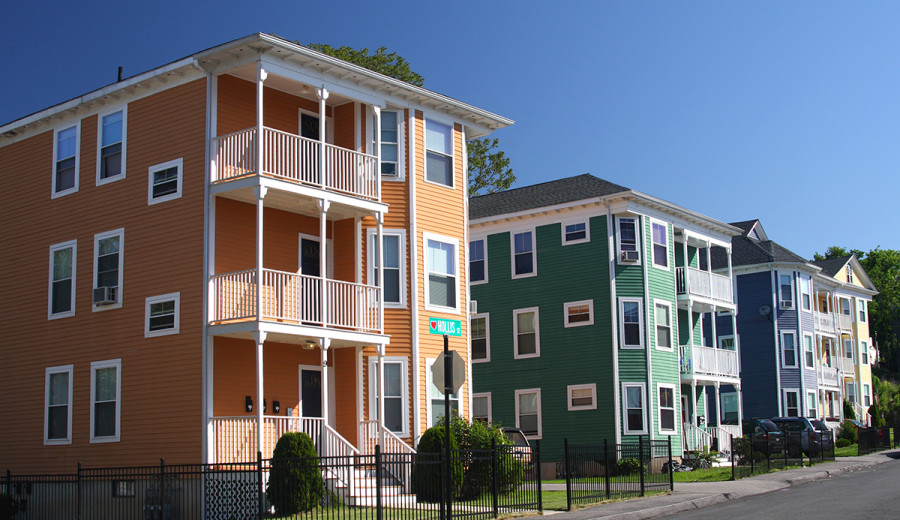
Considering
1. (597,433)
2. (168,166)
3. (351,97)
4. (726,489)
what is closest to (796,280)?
(597,433)

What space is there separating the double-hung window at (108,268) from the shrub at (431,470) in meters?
8.47

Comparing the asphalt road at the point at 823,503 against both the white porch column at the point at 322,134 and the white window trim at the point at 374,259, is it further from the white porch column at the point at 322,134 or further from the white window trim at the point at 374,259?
the white porch column at the point at 322,134

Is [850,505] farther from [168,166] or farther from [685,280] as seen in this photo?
[685,280]

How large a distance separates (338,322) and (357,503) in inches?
170

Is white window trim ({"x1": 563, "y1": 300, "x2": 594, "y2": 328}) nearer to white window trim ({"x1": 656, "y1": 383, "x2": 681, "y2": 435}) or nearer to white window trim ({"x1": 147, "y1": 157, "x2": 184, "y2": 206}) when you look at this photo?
white window trim ({"x1": 656, "y1": 383, "x2": 681, "y2": 435})

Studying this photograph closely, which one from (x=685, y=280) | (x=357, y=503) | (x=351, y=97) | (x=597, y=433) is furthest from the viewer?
(x=685, y=280)

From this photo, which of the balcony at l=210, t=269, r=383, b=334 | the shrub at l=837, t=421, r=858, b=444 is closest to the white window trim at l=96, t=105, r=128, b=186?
the balcony at l=210, t=269, r=383, b=334

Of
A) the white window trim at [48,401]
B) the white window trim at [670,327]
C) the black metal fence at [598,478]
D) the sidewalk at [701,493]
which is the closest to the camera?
the sidewalk at [701,493]

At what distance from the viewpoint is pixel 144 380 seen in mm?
22703

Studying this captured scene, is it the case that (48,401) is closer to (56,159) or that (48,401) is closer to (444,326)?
(56,159)

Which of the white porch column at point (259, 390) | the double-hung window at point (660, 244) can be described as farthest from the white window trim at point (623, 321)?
the white porch column at point (259, 390)

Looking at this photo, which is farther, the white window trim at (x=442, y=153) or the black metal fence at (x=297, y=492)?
the white window trim at (x=442, y=153)

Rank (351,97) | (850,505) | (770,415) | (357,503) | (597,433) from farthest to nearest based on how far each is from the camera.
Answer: (770,415), (597,433), (351,97), (357,503), (850,505)

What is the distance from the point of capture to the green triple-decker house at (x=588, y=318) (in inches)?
1372
